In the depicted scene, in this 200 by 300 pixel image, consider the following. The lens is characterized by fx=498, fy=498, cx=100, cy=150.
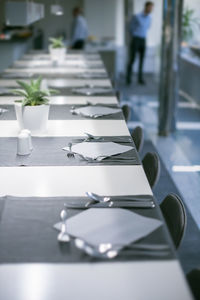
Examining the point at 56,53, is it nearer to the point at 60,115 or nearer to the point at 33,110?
the point at 60,115

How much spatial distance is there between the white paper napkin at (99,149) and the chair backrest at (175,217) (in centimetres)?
53

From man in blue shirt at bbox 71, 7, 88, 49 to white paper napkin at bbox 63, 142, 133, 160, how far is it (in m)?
8.03

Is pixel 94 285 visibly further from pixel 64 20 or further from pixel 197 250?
pixel 64 20

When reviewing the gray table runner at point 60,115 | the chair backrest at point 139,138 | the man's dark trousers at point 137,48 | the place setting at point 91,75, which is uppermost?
the gray table runner at point 60,115

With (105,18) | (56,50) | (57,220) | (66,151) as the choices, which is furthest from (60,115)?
(105,18)

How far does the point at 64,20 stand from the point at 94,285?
1259 cm

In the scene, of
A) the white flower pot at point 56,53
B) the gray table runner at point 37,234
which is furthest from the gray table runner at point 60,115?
the white flower pot at point 56,53

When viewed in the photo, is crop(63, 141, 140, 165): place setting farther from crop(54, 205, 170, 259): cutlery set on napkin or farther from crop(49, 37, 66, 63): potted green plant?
crop(49, 37, 66, 63): potted green plant

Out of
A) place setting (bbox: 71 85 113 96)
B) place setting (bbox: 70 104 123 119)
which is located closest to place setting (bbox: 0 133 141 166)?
A: place setting (bbox: 70 104 123 119)

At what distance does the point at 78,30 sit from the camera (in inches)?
420

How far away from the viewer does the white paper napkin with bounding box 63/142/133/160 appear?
107 inches

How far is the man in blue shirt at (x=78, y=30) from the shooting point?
34.6 feet

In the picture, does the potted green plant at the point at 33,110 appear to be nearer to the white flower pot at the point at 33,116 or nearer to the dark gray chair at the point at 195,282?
the white flower pot at the point at 33,116

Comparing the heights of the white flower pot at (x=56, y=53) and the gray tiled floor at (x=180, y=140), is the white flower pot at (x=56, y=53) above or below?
above
